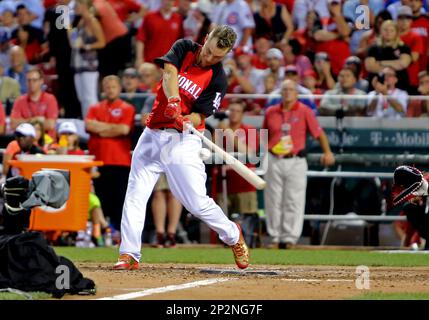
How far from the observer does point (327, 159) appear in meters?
16.1

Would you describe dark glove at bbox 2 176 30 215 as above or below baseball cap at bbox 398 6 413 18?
below

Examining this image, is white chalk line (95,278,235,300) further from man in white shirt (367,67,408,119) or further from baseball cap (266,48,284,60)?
baseball cap (266,48,284,60)

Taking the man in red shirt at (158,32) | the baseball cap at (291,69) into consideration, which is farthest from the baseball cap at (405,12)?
the man in red shirt at (158,32)

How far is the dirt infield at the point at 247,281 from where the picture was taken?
8.88 meters

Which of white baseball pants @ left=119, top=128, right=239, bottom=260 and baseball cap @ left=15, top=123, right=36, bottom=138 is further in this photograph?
baseball cap @ left=15, top=123, right=36, bottom=138

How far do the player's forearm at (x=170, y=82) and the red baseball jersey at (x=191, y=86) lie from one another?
0.38 feet

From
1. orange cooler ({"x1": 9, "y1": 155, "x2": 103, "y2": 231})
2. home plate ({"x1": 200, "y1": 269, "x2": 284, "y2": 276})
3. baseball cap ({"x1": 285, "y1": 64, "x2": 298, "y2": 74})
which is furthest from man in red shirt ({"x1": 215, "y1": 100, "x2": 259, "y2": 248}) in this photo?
home plate ({"x1": 200, "y1": 269, "x2": 284, "y2": 276})

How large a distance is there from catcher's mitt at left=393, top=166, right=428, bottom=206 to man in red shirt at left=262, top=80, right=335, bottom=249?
16.5ft

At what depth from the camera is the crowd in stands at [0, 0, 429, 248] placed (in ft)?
54.6

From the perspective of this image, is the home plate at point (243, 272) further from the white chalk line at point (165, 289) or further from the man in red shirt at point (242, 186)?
the man in red shirt at point (242, 186)

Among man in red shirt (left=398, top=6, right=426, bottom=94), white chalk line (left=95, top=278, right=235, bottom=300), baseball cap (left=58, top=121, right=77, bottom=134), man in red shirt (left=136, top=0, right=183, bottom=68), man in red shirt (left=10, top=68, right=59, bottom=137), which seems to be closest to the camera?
white chalk line (left=95, top=278, right=235, bottom=300)

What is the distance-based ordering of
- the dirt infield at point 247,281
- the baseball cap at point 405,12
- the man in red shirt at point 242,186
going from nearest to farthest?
the dirt infield at point 247,281 < the man in red shirt at point 242,186 < the baseball cap at point 405,12
